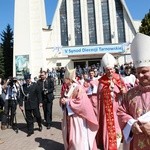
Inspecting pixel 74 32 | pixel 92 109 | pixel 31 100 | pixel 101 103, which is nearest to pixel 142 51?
pixel 92 109

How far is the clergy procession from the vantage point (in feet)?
10.7

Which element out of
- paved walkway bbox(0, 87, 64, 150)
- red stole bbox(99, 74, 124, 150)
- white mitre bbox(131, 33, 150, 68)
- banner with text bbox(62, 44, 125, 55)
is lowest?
paved walkway bbox(0, 87, 64, 150)

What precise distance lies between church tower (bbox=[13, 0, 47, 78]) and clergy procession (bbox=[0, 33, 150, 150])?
22.9 m

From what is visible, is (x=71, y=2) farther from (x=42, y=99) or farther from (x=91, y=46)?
(x=42, y=99)

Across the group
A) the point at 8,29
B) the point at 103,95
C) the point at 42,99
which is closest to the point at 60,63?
the point at 8,29

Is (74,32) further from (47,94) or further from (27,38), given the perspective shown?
(47,94)

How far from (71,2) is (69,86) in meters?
37.7

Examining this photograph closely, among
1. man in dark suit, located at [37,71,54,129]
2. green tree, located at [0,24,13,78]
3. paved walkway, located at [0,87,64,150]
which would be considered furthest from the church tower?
paved walkway, located at [0,87,64,150]

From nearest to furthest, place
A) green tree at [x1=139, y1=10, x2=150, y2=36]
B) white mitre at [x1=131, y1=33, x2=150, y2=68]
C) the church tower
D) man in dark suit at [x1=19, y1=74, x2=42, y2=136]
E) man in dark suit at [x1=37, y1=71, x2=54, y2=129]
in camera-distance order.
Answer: white mitre at [x1=131, y1=33, x2=150, y2=68]
man in dark suit at [x1=19, y1=74, x2=42, y2=136]
man in dark suit at [x1=37, y1=71, x2=54, y2=129]
the church tower
green tree at [x1=139, y1=10, x2=150, y2=36]

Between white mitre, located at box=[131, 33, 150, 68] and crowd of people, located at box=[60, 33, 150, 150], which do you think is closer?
white mitre, located at box=[131, 33, 150, 68]

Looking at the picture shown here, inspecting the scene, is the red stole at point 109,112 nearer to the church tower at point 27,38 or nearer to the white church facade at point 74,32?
the church tower at point 27,38

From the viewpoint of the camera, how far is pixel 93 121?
6750 millimetres

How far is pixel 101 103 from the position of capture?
7520 mm

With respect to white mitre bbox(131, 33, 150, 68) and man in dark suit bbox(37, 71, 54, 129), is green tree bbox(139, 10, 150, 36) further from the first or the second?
white mitre bbox(131, 33, 150, 68)
